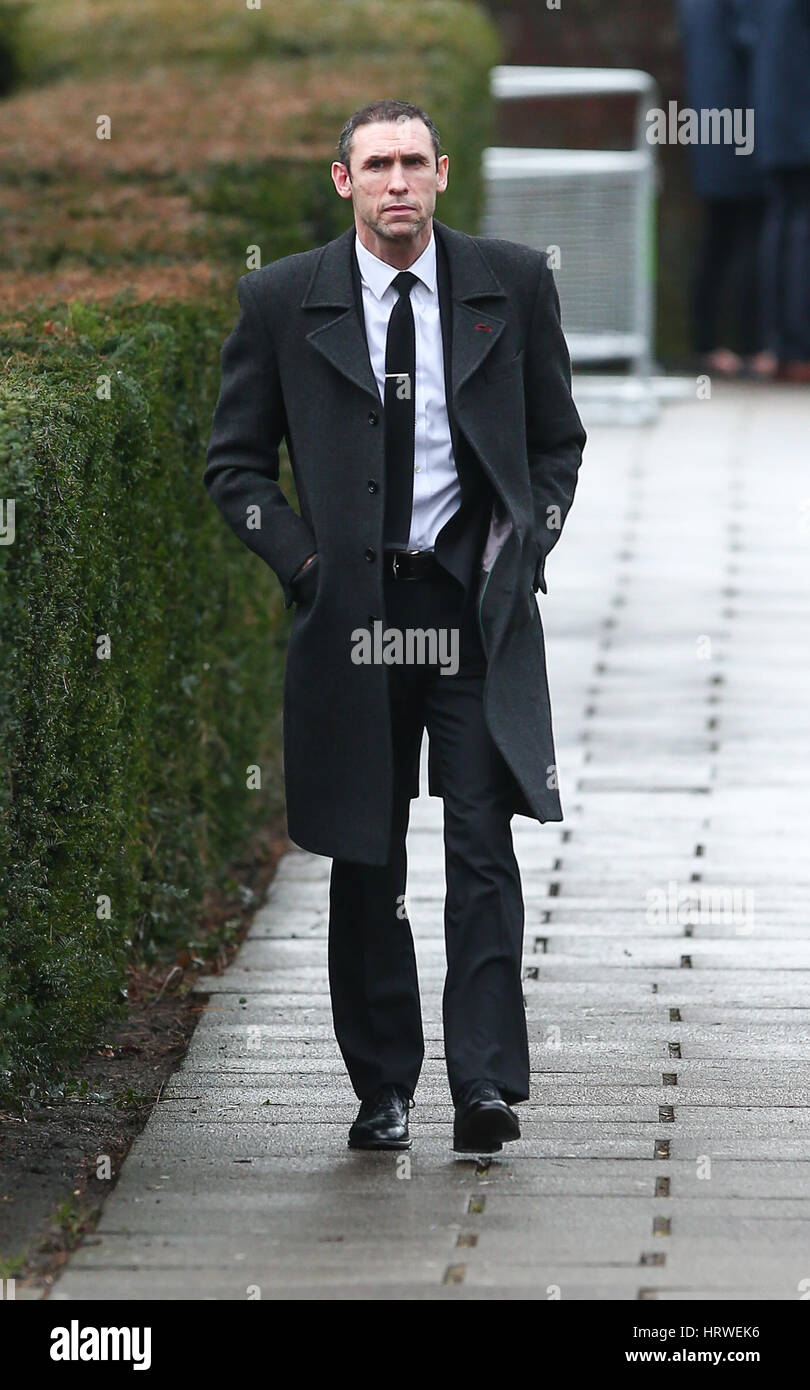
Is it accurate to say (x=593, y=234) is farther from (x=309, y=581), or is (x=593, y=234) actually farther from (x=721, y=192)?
(x=309, y=581)

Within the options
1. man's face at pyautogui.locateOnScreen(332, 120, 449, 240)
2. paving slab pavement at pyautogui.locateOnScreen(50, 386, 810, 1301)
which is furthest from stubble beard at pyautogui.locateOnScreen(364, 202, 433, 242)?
paving slab pavement at pyautogui.locateOnScreen(50, 386, 810, 1301)

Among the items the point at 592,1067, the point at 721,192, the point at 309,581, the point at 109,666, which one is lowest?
the point at 592,1067

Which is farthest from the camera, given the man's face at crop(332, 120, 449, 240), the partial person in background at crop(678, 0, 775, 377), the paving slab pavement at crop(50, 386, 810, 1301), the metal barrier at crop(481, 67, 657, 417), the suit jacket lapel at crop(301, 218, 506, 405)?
the partial person in background at crop(678, 0, 775, 377)

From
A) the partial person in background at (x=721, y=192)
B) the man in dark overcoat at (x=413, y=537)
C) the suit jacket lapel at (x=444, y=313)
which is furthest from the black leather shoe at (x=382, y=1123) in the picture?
the partial person in background at (x=721, y=192)

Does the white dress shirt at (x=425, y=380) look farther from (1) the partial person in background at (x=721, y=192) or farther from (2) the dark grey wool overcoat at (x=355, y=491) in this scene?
(1) the partial person in background at (x=721, y=192)

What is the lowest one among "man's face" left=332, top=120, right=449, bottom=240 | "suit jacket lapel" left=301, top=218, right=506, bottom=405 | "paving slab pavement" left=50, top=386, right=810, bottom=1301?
"paving slab pavement" left=50, top=386, right=810, bottom=1301

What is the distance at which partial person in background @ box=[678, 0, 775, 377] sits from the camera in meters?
14.9

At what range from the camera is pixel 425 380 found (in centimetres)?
491

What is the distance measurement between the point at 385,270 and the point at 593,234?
9568mm

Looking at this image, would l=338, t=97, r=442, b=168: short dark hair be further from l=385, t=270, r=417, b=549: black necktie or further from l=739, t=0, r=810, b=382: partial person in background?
l=739, t=0, r=810, b=382: partial person in background

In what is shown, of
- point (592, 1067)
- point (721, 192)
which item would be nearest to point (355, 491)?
point (592, 1067)

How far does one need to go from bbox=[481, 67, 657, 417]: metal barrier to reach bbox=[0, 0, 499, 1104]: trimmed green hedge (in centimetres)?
625
